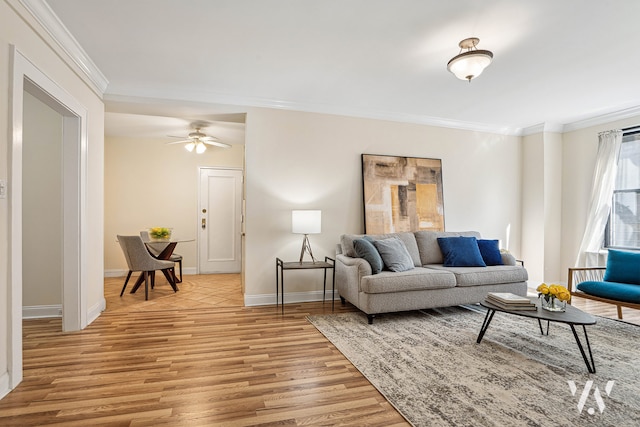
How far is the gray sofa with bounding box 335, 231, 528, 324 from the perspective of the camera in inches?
141

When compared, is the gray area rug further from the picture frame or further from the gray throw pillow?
the picture frame

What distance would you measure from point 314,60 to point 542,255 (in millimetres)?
4631

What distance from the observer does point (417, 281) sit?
3.68 meters

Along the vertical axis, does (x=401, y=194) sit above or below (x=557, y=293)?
above

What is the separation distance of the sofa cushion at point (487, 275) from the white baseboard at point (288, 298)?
1.61 meters

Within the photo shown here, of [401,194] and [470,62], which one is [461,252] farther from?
[470,62]

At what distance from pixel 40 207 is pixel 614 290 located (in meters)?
6.12

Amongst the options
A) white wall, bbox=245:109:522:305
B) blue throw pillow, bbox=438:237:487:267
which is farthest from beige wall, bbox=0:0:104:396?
blue throw pillow, bbox=438:237:487:267

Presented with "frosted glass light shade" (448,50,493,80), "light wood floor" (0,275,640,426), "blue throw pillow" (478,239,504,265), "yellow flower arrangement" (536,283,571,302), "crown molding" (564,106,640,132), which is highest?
"crown molding" (564,106,640,132)

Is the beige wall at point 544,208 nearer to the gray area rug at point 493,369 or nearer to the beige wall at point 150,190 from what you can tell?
the gray area rug at point 493,369

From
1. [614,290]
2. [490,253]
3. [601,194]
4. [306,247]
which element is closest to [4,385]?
[306,247]

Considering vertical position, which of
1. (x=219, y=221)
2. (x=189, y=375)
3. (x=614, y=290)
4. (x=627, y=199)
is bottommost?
(x=189, y=375)

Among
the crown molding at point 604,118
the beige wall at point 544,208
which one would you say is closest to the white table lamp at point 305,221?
the beige wall at point 544,208

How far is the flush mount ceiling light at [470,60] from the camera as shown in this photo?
2.73 m
